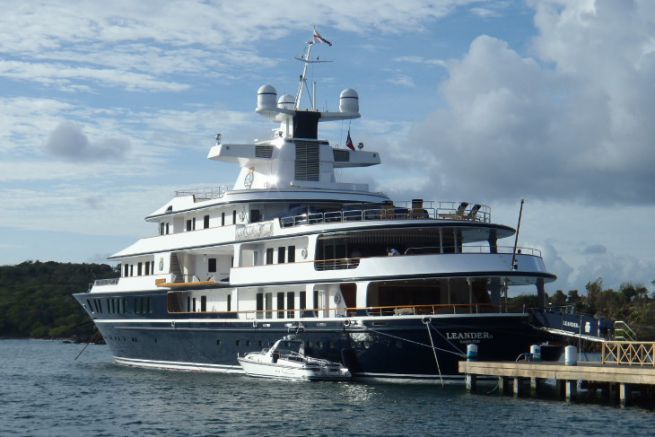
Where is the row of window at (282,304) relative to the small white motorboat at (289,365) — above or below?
above

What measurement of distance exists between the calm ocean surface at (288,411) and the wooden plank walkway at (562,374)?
78 cm

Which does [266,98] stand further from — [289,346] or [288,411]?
[288,411]

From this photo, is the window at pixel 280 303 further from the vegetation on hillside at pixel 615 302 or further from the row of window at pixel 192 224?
the vegetation on hillside at pixel 615 302

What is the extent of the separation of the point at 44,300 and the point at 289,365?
3539 inches

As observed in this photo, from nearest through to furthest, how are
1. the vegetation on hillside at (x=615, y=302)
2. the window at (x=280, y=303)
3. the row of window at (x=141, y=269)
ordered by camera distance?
the window at (x=280, y=303) → the row of window at (x=141, y=269) → the vegetation on hillside at (x=615, y=302)

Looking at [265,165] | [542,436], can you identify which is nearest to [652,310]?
[265,165]

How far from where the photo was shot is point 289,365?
39750mm

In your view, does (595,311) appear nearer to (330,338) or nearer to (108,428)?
(330,338)

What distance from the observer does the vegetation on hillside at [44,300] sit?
11769 cm

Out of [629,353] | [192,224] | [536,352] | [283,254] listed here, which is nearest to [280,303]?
[283,254]

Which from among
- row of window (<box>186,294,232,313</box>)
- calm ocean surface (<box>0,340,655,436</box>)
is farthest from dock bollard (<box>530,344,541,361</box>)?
row of window (<box>186,294,232,313</box>)

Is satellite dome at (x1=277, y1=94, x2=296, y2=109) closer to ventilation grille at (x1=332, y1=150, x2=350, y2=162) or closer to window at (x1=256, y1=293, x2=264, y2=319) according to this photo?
ventilation grille at (x1=332, y1=150, x2=350, y2=162)

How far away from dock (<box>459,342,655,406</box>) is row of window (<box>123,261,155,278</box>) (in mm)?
19741

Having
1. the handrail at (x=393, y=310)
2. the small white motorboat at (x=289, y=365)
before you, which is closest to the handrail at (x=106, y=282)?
the small white motorboat at (x=289, y=365)
